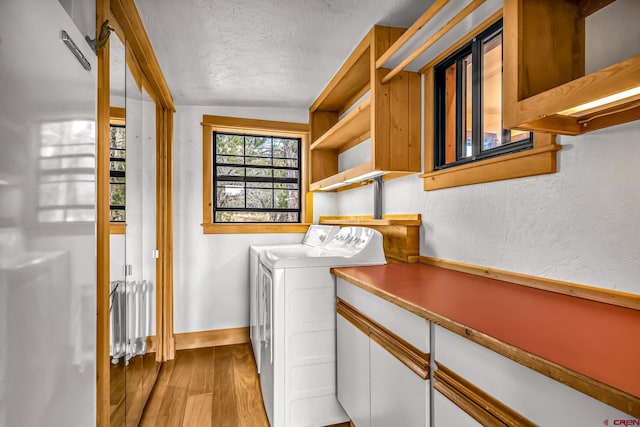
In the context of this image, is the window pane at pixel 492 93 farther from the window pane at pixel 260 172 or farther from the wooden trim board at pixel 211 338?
the wooden trim board at pixel 211 338

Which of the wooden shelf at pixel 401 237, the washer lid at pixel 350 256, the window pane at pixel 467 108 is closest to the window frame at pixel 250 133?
the washer lid at pixel 350 256

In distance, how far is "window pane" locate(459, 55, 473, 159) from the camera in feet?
5.84

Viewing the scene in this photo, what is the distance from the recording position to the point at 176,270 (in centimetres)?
310

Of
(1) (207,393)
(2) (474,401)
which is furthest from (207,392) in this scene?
(2) (474,401)

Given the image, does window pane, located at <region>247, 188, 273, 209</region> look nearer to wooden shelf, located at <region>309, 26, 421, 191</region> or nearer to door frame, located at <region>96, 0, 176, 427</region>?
door frame, located at <region>96, 0, 176, 427</region>

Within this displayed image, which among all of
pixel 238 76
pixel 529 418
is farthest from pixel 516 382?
pixel 238 76

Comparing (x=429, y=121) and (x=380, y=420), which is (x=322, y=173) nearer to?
(x=429, y=121)

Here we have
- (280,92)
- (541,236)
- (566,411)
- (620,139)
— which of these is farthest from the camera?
(280,92)

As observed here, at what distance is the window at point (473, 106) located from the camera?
1583mm

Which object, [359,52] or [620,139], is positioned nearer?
[620,139]

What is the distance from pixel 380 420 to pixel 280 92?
2.55 metres

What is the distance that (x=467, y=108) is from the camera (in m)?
1.82

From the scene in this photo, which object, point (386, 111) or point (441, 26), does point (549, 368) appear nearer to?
point (441, 26)

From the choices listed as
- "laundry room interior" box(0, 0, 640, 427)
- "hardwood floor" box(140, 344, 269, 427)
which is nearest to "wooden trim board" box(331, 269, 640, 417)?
"laundry room interior" box(0, 0, 640, 427)
